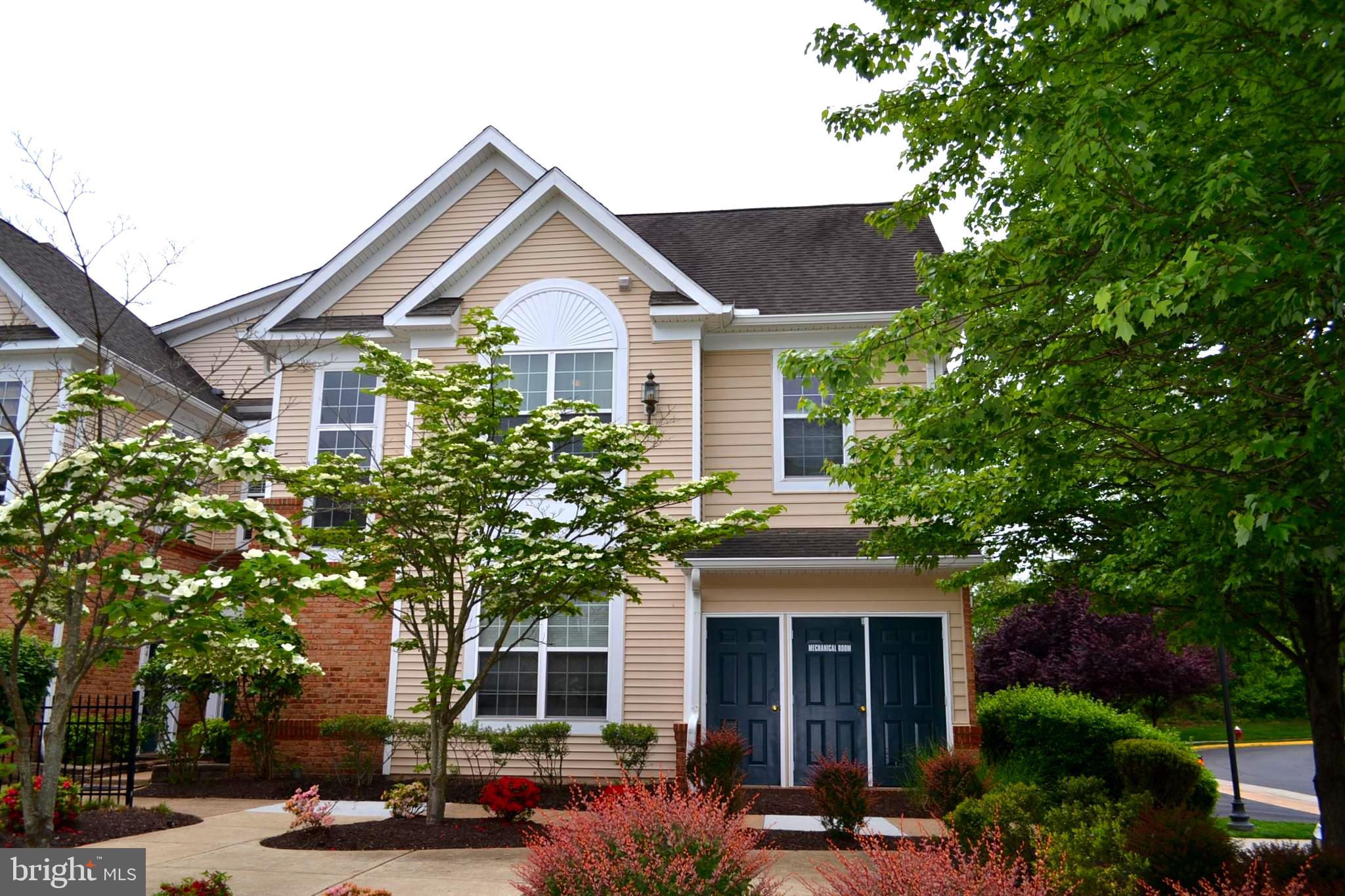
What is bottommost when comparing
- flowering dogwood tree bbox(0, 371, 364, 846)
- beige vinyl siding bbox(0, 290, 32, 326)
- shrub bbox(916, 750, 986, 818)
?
shrub bbox(916, 750, 986, 818)

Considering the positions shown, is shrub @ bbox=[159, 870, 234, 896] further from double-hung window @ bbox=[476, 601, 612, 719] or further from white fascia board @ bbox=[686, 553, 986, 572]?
white fascia board @ bbox=[686, 553, 986, 572]

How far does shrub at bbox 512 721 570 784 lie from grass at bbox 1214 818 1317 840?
330 inches

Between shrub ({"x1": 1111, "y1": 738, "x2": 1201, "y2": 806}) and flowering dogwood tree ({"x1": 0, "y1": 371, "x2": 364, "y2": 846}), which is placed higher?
flowering dogwood tree ({"x1": 0, "y1": 371, "x2": 364, "y2": 846})

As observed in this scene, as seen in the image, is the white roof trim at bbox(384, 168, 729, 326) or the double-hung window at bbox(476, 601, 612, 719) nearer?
the double-hung window at bbox(476, 601, 612, 719)

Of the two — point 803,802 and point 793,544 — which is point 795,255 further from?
point 803,802

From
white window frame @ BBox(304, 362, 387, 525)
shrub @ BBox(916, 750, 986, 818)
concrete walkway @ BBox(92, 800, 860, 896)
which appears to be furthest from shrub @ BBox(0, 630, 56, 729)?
shrub @ BBox(916, 750, 986, 818)

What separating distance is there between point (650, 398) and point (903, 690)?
18.0 feet

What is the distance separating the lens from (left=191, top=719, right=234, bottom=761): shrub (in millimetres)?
14797

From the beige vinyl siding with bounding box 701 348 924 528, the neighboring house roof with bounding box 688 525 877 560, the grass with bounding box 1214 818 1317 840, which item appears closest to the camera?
the grass with bounding box 1214 818 1317 840

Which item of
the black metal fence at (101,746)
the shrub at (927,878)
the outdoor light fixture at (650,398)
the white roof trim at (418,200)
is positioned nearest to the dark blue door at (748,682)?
the outdoor light fixture at (650,398)

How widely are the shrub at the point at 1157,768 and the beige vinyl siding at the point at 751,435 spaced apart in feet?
15.7

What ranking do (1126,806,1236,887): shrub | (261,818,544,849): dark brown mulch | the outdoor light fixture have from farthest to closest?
1. the outdoor light fixture
2. (261,818,544,849): dark brown mulch
3. (1126,806,1236,887): shrub

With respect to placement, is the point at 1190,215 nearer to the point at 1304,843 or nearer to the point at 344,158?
the point at 1304,843

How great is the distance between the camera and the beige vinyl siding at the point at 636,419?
44.7 ft
